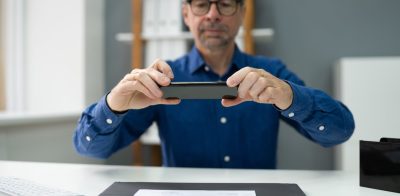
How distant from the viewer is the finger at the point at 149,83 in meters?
0.84

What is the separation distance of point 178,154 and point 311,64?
1.20m

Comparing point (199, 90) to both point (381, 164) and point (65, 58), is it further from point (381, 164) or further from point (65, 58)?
point (65, 58)

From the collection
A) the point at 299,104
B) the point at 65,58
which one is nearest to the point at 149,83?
the point at 299,104

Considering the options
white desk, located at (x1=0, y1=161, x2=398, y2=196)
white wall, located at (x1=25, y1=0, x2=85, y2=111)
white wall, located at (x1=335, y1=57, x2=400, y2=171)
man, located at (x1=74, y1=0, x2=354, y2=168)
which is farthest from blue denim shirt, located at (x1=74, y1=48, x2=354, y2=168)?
white wall, located at (x1=25, y1=0, x2=85, y2=111)

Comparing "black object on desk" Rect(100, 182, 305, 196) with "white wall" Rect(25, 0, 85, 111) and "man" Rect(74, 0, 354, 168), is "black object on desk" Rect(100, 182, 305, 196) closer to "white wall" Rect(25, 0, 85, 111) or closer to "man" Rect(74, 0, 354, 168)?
"man" Rect(74, 0, 354, 168)

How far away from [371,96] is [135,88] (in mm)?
1324

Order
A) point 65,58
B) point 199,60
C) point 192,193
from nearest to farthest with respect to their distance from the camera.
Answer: point 192,193 < point 199,60 < point 65,58

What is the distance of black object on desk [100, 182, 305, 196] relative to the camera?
709 millimetres

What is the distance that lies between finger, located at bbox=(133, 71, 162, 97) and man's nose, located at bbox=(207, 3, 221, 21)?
0.49m

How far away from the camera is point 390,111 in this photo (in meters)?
1.70

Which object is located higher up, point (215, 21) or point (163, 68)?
point (215, 21)

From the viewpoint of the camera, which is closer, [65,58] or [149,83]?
[149,83]

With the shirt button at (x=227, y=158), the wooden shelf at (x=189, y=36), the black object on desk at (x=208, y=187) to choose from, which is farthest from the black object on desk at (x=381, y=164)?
the wooden shelf at (x=189, y=36)

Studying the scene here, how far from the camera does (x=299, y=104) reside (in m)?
0.91
